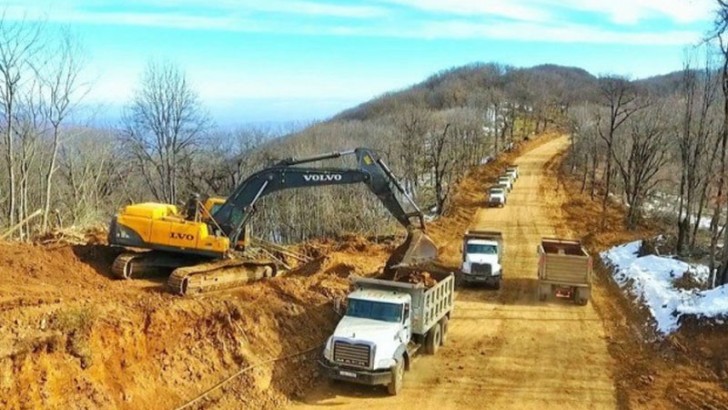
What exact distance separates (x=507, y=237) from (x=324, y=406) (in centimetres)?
2512

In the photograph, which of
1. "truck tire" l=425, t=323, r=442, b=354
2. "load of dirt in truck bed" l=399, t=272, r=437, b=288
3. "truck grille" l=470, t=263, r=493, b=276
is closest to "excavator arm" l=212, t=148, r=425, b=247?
"load of dirt in truck bed" l=399, t=272, r=437, b=288

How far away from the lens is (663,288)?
2336cm

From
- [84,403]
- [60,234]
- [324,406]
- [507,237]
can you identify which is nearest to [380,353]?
[324,406]

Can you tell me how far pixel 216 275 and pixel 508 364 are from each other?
29.7 ft

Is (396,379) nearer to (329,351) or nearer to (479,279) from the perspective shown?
(329,351)

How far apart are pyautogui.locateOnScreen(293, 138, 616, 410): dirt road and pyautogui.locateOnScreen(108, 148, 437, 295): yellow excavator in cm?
344

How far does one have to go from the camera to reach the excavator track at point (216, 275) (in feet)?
59.9

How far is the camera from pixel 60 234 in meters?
22.6

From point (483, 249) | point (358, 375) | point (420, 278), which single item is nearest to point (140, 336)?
point (358, 375)

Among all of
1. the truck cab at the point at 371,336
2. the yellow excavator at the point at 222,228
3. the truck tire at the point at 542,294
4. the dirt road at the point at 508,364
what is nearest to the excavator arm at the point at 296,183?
the yellow excavator at the point at 222,228

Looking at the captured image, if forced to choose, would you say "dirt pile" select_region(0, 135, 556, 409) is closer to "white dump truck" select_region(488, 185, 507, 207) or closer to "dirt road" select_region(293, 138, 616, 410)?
"dirt road" select_region(293, 138, 616, 410)

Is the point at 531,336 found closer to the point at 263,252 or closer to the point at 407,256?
the point at 407,256

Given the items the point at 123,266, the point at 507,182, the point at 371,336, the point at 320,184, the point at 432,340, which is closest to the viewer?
the point at 371,336

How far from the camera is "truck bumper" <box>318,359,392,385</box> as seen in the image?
605 inches
